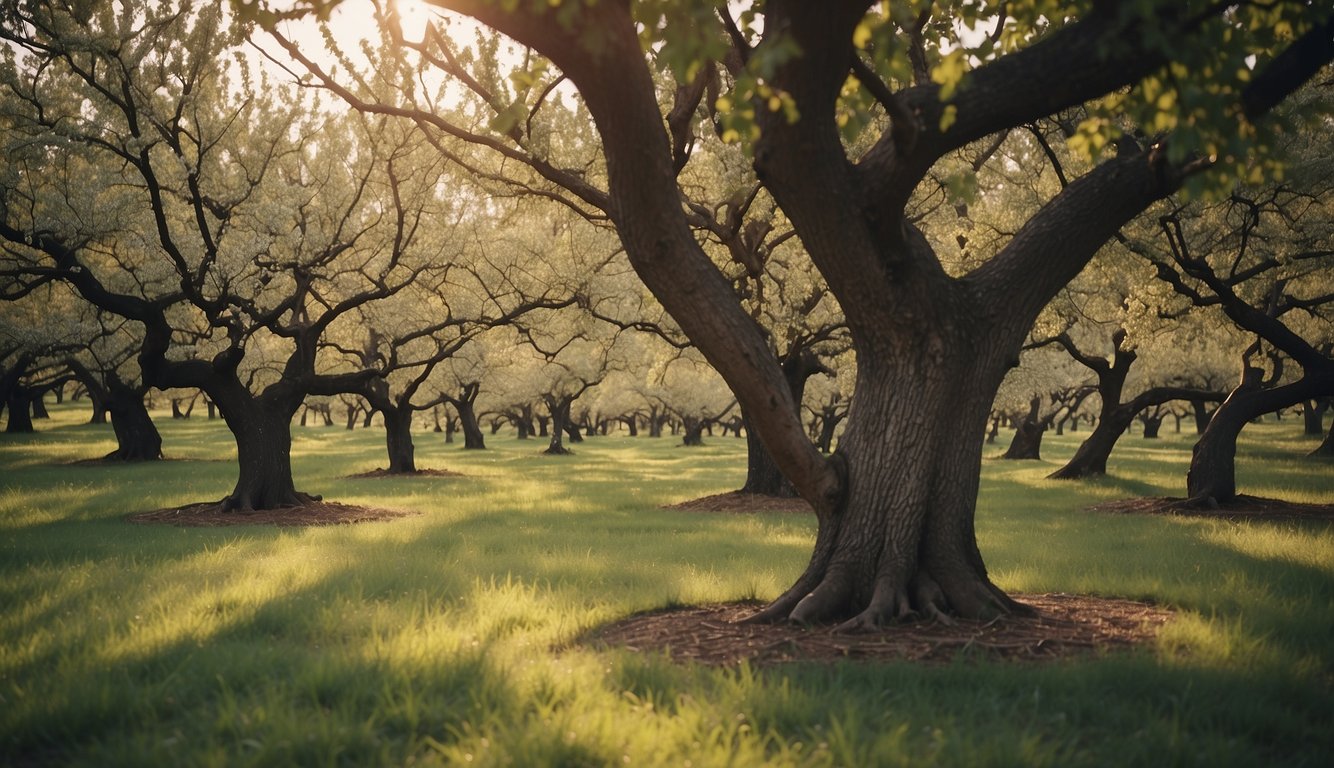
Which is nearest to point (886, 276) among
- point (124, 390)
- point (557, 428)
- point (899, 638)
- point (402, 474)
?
point (899, 638)

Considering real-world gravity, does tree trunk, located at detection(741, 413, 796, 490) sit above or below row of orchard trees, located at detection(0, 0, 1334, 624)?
below

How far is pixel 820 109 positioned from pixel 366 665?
5.17 meters

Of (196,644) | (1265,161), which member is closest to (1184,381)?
(1265,161)

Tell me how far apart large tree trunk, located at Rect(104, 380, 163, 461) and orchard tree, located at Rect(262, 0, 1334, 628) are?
35.7 metres

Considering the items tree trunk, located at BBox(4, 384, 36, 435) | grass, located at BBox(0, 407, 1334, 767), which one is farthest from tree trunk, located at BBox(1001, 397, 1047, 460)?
tree trunk, located at BBox(4, 384, 36, 435)

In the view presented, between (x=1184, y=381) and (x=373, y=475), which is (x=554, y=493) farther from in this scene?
(x=1184, y=381)

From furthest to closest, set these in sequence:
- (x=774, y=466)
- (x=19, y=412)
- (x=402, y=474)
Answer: (x=19, y=412)
(x=402, y=474)
(x=774, y=466)

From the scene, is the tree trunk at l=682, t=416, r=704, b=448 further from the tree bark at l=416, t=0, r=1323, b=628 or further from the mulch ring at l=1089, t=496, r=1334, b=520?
the tree bark at l=416, t=0, r=1323, b=628

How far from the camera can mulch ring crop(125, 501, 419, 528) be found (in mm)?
16598

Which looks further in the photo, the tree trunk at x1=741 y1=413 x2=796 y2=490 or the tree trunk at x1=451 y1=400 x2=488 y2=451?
the tree trunk at x1=451 y1=400 x2=488 y2=451

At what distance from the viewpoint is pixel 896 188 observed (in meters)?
6.21

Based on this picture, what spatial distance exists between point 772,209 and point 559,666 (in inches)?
525

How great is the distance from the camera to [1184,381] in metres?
63.0

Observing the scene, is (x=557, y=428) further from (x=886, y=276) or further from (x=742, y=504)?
(x=886, y=276)
